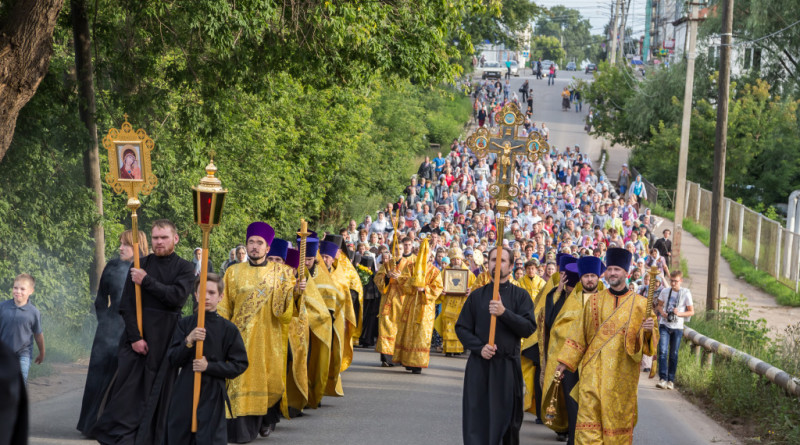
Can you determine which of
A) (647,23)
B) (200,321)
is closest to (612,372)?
(200,321)

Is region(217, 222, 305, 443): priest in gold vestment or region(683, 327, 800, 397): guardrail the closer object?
region(217, 222, 305, 443): priest in gold vestment

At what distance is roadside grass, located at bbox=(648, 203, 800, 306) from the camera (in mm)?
25828

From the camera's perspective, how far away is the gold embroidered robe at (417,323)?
50.9 ft

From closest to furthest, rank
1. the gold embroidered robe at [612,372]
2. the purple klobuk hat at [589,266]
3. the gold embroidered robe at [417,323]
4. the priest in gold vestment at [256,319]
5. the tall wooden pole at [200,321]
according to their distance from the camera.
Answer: the tall wooden pole at [200,321], the gold embroidered robe at [612,372], the priest in gold vestment at [256,319], the purple klobuk hat at [589,266], the gold embroidered robe at [417,323]

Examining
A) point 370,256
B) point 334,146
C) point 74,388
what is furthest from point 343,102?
point 74,388

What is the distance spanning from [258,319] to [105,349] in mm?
1377

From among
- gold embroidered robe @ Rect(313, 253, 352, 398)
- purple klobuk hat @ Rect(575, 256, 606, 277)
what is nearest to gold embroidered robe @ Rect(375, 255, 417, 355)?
gold embroidered robe @ Rect(313, 253, 352, 398)

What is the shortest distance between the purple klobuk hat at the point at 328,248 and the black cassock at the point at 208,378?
18.6ft

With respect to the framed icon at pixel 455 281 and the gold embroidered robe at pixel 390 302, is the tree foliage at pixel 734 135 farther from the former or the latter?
the gold embroidered robe at pixel 390 302

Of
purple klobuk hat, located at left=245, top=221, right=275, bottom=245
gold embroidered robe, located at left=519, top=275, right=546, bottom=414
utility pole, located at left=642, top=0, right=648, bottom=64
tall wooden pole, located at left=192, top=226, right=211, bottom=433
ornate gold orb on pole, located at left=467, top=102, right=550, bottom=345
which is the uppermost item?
utility pole, located at left=642, top=0, right=648, bottom=64

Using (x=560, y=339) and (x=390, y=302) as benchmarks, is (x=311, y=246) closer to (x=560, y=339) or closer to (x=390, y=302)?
(x=560, y=339)

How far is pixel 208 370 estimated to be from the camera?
7.66 meters

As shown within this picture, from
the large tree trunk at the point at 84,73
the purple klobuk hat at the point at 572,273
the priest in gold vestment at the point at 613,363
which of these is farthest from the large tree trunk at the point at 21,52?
the priest in gold vestment at the point at 613,363

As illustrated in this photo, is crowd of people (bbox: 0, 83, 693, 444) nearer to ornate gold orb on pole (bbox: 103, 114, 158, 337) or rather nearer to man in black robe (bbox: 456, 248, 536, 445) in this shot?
man in black robe (bbox: 456, 248, 536, 445)
